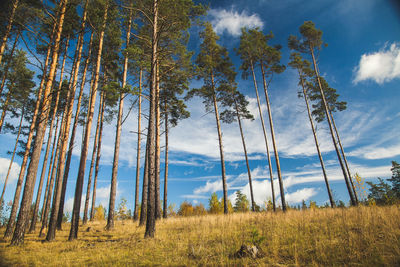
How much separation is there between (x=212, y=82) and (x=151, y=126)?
34.3 feet

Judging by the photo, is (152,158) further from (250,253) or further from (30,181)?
(30,181)

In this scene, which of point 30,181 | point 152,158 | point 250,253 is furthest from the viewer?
point 30,181

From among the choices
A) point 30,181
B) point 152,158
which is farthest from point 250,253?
point 30,181

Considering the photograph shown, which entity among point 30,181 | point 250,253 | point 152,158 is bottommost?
point 250,253

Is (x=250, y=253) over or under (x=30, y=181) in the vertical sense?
under

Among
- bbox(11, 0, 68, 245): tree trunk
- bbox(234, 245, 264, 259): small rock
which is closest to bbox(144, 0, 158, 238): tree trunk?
bbox(234, 245, 264, 259): small rock

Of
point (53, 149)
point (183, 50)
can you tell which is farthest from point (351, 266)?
point (53, 149)

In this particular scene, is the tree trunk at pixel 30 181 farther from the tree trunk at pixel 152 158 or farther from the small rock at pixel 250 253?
the small rock at pixel 250 253

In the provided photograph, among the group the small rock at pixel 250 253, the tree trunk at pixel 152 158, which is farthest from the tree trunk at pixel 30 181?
the small rock at pixel 250 253

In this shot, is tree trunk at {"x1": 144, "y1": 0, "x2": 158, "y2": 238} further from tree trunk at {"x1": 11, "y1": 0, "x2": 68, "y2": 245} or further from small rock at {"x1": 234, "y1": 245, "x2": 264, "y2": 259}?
tree trunk at {"x1": 11, "y1": 0, "x2": 68, "y2": 245}

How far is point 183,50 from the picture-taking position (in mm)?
9766

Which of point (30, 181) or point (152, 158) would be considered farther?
point (30, 181)

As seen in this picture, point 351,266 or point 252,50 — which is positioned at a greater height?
point 252,50

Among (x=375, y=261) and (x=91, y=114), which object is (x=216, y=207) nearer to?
(x=91, y=114)
